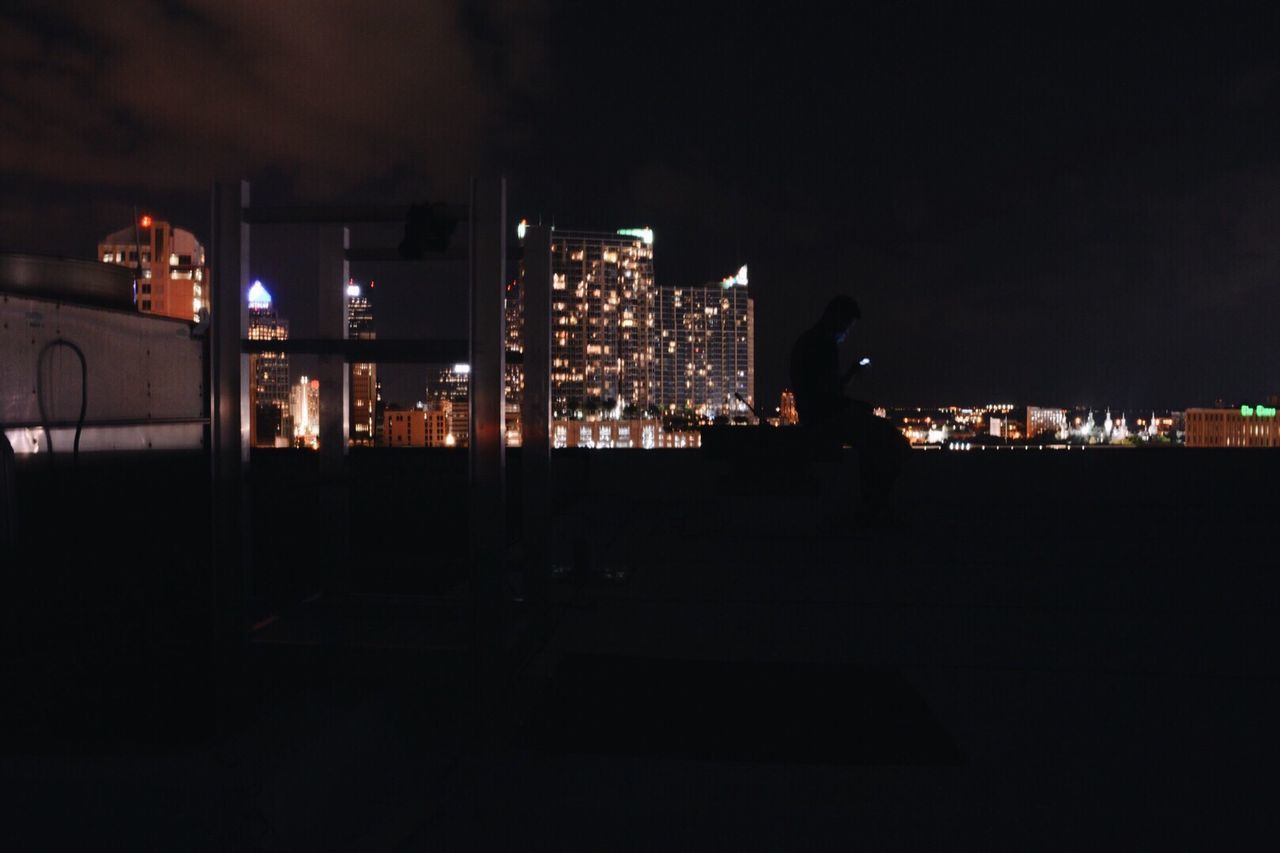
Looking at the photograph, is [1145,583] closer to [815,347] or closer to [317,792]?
[815,347]

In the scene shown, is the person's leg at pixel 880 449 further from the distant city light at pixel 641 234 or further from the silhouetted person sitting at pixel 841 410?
the distant city light at pixel 641 234

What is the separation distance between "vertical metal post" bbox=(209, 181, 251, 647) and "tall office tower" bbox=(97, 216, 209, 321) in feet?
249

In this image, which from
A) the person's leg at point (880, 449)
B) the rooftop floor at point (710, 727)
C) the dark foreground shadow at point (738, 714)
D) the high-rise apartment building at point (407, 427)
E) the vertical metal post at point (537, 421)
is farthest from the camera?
the person's leg at point (880, 449)

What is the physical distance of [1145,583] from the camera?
4.10 m

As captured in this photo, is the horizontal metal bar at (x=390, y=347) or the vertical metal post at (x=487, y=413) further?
the horizontal metal bar at (x=390, y=347)

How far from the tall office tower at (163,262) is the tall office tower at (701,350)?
9806 cm

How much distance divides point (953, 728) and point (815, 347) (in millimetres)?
4101

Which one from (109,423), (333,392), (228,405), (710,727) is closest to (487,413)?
(228,405)

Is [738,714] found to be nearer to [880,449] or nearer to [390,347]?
[390,347]

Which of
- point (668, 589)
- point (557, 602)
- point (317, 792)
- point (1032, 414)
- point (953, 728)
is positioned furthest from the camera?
point (1032, 414)

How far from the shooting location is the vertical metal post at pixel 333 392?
3.38 m

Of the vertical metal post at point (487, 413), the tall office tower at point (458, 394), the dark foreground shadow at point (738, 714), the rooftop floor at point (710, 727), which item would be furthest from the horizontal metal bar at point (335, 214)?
the dark foreground shadow at point (738, 714)

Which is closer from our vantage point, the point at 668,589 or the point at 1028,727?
the point at 1028,727

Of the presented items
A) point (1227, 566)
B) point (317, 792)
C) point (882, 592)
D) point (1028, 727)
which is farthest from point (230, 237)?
point (1227, 566)
